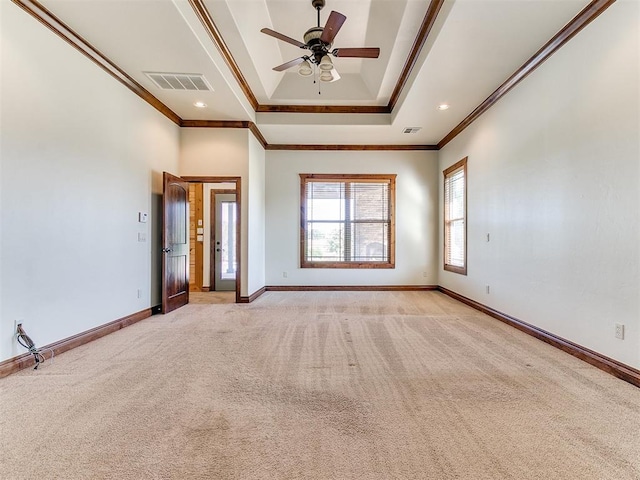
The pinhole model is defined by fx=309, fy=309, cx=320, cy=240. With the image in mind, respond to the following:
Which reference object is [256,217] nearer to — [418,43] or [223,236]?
[223,236]

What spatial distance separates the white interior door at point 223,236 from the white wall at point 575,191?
493 cm

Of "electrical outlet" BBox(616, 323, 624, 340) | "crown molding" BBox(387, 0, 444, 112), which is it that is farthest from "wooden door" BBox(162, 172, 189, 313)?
"electrical outlet" BBox(616, 323, 624, 340)

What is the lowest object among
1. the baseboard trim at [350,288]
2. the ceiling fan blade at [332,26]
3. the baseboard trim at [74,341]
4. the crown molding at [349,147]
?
the baseboard trim at [350,288]

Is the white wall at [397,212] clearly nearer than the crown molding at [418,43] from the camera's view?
No

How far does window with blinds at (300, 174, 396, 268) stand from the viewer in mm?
6590

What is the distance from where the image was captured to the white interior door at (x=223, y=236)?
664 centimetres

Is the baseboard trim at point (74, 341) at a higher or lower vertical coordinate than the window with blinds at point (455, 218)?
lower

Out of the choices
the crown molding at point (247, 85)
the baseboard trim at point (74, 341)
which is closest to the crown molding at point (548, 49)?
the crown molding at point (247, 85)

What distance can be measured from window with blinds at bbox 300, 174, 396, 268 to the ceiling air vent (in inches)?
119

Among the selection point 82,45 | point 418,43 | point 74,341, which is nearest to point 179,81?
point 82,45

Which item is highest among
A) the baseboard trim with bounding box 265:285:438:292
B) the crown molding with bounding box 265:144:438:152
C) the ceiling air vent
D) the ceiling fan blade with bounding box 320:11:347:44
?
the ceiling fan blade with bounding box 320:11:347:44

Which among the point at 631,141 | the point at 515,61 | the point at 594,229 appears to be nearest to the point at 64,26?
the point at 515,61

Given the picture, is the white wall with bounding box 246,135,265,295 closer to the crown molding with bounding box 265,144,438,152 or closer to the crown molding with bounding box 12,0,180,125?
the crown molding with bounding box 265,144,438,152

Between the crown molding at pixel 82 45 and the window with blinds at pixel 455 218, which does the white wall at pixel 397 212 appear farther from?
the crown molding at pixel 82 45
